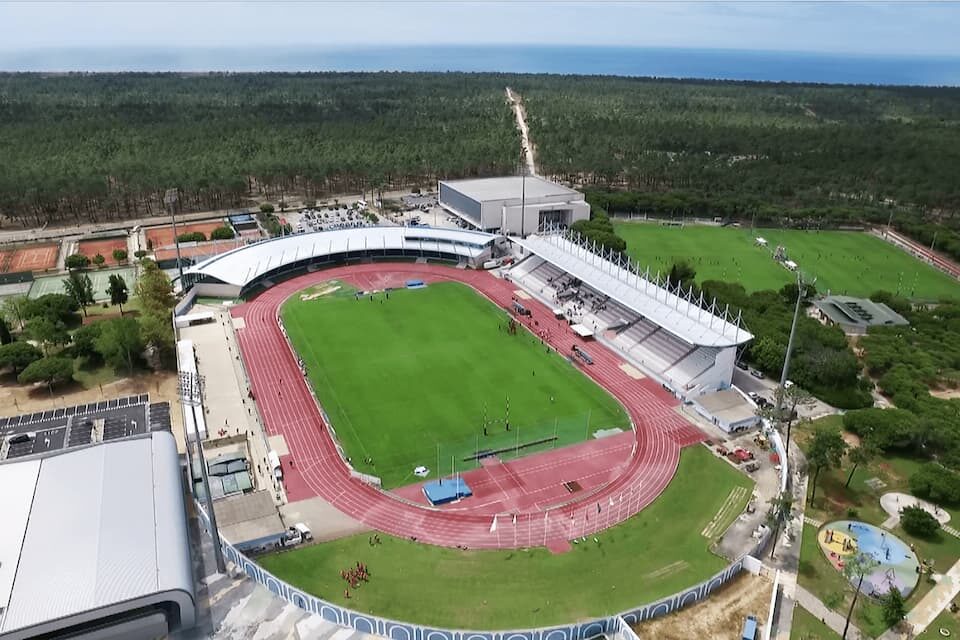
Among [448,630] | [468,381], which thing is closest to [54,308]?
[468,381]

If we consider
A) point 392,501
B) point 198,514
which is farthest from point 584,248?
point 198,514

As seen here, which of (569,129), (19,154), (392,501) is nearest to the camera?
(392,501)

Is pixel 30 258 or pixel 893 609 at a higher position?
pixel 30 258

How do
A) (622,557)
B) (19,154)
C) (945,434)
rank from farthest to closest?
(19,154)
(945,434)
(622,557)

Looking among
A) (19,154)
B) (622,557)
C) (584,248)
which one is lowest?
(622,557)

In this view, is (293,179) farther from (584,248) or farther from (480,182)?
(584,248)

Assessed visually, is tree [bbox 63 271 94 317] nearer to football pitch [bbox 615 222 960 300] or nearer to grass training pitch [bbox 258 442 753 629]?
grass training pitch [bbox 258 442 753 629]

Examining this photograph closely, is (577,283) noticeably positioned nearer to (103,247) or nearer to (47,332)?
(47,332)

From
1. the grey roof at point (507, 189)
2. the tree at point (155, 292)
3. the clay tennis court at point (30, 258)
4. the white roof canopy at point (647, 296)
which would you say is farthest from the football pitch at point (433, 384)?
the clay tennis court at point (30, 258)
